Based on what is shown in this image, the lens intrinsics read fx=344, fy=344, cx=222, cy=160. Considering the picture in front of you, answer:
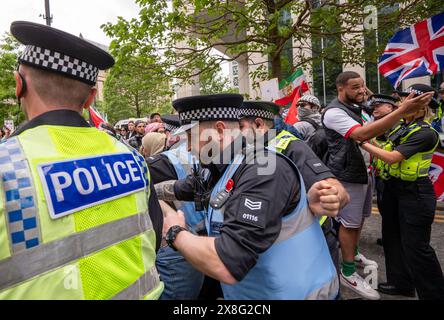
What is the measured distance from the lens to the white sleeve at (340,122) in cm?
328

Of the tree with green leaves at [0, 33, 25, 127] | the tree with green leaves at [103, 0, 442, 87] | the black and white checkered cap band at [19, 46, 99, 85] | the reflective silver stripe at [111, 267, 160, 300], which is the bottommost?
the reflective silver stripe at [111, 267, 160, 300]

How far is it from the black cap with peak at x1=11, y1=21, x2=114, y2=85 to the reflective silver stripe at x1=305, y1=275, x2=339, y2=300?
142cm

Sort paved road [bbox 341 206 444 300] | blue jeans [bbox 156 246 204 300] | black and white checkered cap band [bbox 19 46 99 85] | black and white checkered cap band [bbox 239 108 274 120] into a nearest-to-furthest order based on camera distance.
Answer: black and white checkered cap band [bbox 19 46 99 85], blue jeans [bbox 156 246 204 300], black and white checkered cap band [bbox 239 108 274 120], paved road [bbox 341 206 444 300]

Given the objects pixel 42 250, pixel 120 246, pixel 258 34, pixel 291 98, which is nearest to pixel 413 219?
pixel 120 246

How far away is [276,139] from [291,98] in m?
4.17

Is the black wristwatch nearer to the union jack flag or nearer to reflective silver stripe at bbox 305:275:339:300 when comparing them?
reflective silver stripe at bbox 305:275:339:300

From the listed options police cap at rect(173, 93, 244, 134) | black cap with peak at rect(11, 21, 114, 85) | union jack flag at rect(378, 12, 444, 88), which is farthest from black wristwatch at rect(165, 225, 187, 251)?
union jack flag at rect(378, 12, 444, 88)

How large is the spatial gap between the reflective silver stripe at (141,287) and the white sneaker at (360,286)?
2.72 m

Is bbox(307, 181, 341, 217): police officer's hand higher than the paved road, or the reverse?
bbox(307, 181, 341, 217): police officer's hand

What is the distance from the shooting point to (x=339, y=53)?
859cm

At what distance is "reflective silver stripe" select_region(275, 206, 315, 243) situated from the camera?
158 centimetres

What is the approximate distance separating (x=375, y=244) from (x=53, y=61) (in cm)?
477
